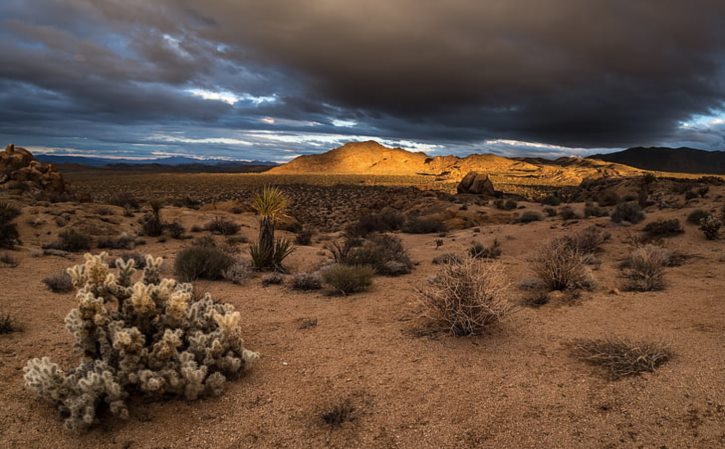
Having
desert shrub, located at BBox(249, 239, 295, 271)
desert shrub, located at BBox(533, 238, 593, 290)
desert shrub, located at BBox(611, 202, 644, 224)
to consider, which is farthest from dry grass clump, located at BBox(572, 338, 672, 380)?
desert shrub, located at BBox(611, 202, 644, 224)

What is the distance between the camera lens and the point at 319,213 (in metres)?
30.2

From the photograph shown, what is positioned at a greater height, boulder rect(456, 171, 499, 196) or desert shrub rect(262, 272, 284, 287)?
boulder rect(456, 171, 499, 196)

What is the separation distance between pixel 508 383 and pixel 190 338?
10.7 ft

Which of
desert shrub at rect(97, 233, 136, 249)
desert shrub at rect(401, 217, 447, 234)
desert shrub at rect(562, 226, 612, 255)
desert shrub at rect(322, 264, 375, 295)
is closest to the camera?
desert shrub at rect(322, 264, 375, 295)

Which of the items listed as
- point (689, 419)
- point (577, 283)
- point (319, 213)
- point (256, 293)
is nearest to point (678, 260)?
point (577, 283)

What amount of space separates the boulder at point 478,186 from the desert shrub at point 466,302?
33.5 metres

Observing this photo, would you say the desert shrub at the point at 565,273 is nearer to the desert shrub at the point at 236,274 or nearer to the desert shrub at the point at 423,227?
the desert shrub at the point at 236,274

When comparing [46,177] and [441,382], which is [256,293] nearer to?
[441,382]

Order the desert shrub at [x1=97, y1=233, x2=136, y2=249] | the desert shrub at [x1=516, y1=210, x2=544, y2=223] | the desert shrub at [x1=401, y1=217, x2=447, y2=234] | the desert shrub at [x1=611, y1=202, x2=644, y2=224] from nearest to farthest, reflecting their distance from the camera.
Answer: the desert shrub at [x1=97, y1=233, x2=136, y2=249] → the desert shrub at [x1=611, y1=202, x2=644, y2=224] → the desert shrub at [x1=401, y1=217, x2=447, y2=234] → the desert shrub at [x1=516, y1=210, x2=544, y2=223]

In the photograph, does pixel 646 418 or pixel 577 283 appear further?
pixel 577 283

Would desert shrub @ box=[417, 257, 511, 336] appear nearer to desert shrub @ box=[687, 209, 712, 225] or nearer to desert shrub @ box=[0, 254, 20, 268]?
desert shrub @ box=[0, 254, 20, 268]

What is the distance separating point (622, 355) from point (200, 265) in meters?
7.64

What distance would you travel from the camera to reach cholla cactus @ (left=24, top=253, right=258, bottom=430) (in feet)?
11.5

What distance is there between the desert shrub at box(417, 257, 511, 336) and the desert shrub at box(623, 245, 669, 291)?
3528 millimetres
